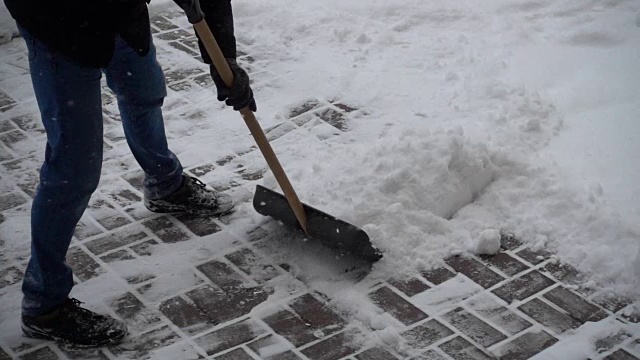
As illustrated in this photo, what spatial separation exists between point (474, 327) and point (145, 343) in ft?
3.94

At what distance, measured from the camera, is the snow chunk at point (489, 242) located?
11.6ft

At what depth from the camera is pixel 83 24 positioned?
2.86 m

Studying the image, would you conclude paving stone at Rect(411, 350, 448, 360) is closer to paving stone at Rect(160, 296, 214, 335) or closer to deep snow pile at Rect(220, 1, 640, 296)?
deep snow pile at Rect(220, 1, 640, 296)

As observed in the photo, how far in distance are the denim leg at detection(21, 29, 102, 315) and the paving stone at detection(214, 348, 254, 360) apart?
62 centimetres

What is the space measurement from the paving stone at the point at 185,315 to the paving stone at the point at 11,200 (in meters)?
1.11

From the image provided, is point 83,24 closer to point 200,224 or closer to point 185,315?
point 185,315

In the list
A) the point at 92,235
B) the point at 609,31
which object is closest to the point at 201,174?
the point at 92,235

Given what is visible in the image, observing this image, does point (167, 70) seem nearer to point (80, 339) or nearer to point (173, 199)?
→ point (173, 199)

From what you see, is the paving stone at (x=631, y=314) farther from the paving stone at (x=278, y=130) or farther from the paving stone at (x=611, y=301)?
the paving stone at (x=278, y=130)

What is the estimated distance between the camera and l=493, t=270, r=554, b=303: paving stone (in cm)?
334

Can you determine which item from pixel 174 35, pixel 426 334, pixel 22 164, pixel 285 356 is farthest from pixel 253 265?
pixel 174 35

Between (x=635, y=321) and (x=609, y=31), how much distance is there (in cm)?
268

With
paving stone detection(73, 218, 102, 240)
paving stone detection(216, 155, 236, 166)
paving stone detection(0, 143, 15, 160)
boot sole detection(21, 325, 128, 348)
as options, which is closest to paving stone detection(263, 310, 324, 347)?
boot sole detection(21, 325, 128, 348)

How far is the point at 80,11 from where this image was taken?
2840 millimetres
